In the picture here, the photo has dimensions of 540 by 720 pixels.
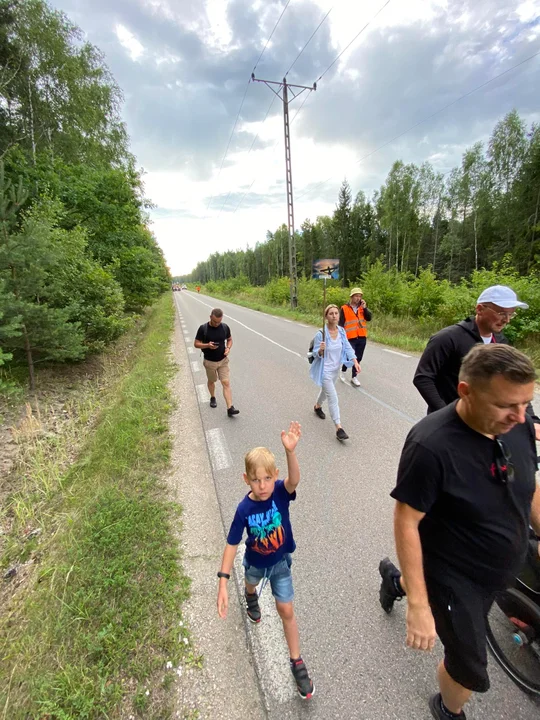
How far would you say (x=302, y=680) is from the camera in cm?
170

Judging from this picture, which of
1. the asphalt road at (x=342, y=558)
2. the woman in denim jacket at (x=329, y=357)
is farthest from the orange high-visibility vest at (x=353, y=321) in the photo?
the woman in denim jacket at (x=329, y=357)

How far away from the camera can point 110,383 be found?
8.78m

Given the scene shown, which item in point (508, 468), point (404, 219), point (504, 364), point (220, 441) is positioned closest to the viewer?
point (504, 364)

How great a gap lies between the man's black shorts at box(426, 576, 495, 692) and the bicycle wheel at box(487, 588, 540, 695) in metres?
0.44

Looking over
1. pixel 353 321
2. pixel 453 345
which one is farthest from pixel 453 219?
pixel 453 345

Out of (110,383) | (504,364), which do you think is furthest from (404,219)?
(504,364)

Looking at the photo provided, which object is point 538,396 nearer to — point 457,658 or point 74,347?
point 457,658

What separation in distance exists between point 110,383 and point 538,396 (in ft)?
32.7

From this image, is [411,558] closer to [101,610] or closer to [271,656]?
[271,656]

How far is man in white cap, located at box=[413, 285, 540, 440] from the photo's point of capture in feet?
7.48

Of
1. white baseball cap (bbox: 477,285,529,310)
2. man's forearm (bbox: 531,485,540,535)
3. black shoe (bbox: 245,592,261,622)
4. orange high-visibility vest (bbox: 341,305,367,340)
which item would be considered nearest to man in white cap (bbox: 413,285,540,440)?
white baseball cap (bbox: 477,285,529,310)

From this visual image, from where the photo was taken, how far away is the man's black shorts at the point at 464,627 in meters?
1.26

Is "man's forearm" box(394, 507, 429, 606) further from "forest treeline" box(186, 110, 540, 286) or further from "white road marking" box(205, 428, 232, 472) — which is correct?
"forest treeline" box(186, 110, 540, 286)

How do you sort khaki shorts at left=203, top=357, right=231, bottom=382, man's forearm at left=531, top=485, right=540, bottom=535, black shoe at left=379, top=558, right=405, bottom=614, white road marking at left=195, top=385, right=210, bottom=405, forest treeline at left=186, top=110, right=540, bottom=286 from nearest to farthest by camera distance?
man's forearm at left=531, top=485, right=540, bottom=535, black shoe at left=379, top=558, right=405, bottom=614, khaki shorts at left=203, top=357, right=231, bottom=382, white road marking at left=195, top=385, right=210, bottom=405, forest treeline at left=186, top=110, right=540, bottom=286
